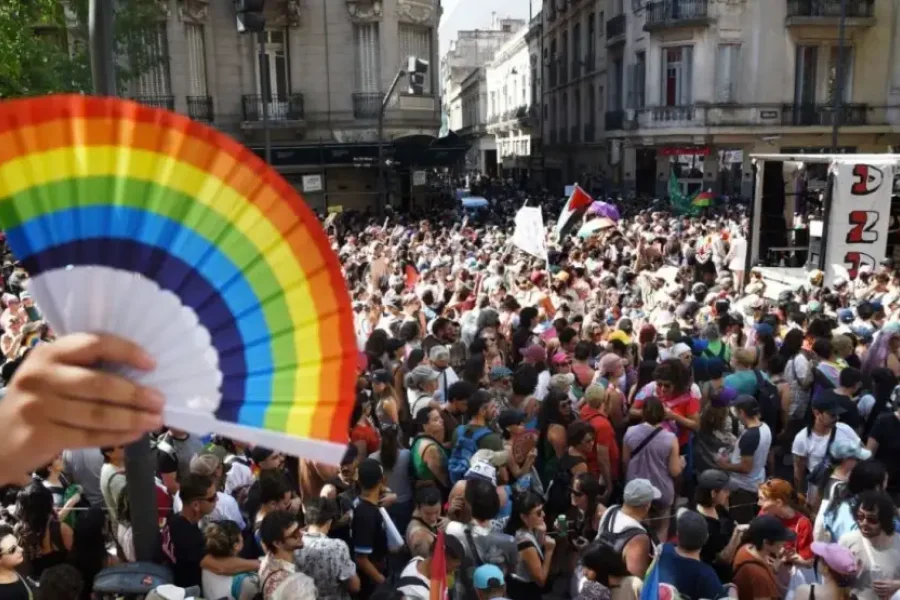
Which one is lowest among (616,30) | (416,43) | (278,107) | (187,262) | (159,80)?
(187,262)

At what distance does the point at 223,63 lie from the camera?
84.2ft

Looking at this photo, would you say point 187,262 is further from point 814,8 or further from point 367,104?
point 814,8

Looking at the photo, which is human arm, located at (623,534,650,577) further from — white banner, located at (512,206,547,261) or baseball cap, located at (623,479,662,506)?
white banner, located at (512,206,547,261)

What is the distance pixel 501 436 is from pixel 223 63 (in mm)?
23276

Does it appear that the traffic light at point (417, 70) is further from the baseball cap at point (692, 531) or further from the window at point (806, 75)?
the window at point (806, 75)

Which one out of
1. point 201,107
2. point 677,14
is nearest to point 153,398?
point 201,107

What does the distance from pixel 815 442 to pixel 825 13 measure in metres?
29.7

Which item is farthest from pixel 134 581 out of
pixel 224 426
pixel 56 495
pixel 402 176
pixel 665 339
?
pixel 402 176

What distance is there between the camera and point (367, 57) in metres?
26.1

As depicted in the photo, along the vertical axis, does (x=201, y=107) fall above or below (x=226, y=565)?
above

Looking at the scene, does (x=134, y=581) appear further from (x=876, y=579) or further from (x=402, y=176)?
(x=402, y=176)

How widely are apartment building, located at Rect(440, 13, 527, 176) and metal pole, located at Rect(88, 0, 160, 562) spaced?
65697 millimetres

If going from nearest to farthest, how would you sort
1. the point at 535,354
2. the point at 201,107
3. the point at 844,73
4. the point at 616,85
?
the point at 535,354, the point at 201,107, the point at 844,73, the point at 616,85

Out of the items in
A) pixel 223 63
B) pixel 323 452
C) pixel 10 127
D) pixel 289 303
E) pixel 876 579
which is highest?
pixel 223 63
